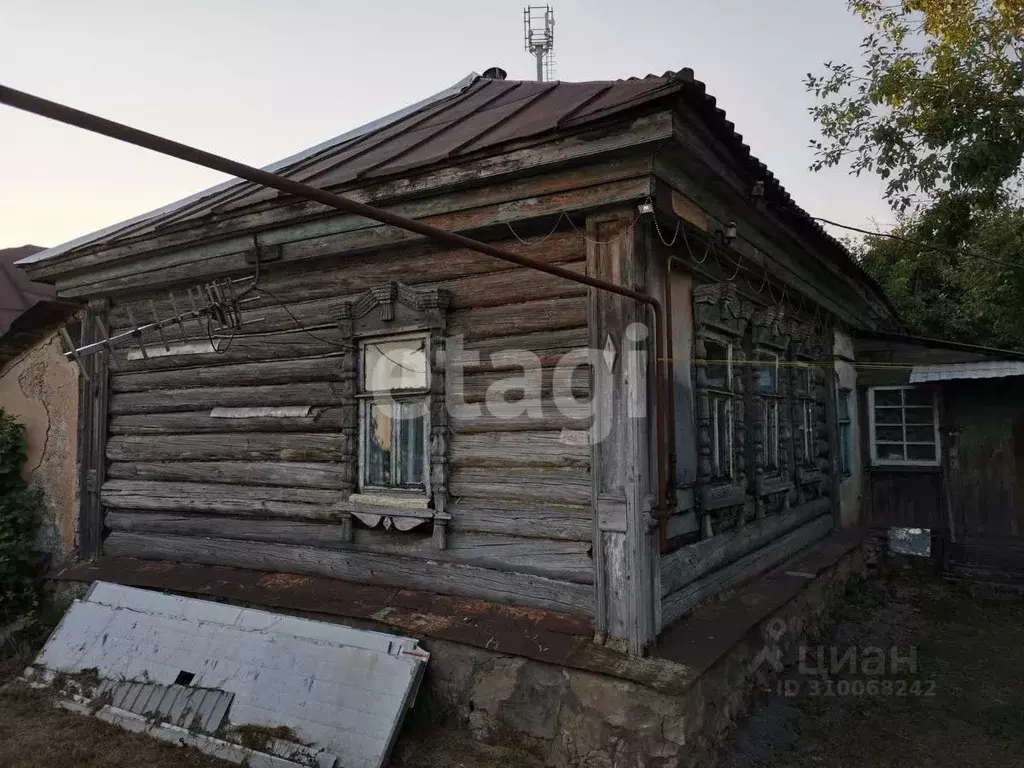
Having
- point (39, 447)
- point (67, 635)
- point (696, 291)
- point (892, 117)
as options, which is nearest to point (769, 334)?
point (696, 291)

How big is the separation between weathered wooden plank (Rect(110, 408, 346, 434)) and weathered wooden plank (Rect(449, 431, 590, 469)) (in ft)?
3.64

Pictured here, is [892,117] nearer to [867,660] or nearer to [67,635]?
[867,660]

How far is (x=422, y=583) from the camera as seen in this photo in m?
4.79

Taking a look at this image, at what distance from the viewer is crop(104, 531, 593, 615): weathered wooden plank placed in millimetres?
4297

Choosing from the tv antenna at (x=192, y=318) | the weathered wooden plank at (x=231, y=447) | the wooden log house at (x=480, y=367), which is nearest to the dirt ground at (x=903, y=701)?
the wooden log house at (x=480, y=367)

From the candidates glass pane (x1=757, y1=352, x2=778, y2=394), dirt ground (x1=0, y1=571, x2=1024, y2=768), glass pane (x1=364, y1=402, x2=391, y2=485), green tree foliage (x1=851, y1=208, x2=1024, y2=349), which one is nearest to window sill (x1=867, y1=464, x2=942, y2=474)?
green tree foliage (x1=851, y1=208, x2=1024, y2=349)

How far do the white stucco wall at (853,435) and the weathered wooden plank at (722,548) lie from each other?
1.84 m

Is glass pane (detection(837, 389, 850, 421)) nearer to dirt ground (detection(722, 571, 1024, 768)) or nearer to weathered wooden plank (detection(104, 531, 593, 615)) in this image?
dirt ground (detection(722, 571, 1024, 768))

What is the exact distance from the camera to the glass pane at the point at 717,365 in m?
5.29

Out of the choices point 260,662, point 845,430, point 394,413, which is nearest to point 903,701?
point 394,413

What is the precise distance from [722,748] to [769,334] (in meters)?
3.83

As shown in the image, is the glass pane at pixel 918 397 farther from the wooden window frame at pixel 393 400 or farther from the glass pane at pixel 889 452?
the wooden window frame at pixel 393 400

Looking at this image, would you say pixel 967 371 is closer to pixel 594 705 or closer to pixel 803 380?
pixel 803 380

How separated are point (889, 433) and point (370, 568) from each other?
26.8 feet
